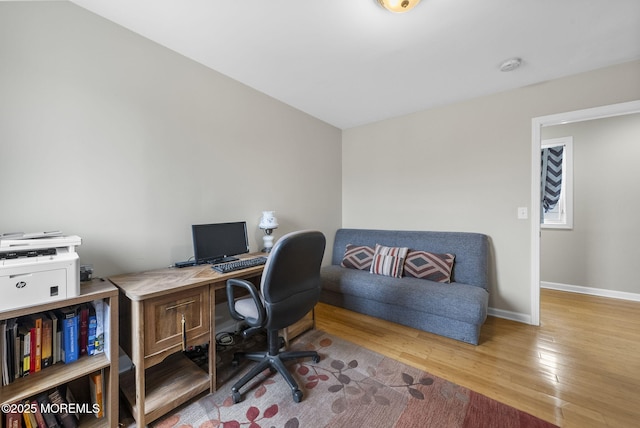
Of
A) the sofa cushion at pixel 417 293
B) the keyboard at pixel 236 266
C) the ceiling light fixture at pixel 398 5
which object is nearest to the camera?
the ceiling light fixture at pixel 398 5

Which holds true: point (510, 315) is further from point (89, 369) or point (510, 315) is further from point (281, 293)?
point (89, 369)

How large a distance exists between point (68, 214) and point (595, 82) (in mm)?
4168

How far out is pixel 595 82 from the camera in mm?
2148

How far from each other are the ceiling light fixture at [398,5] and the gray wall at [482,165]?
1760 mm

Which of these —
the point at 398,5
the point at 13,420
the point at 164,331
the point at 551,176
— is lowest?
the point at 13,420

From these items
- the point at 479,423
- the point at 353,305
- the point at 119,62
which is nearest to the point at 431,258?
the point at 353,305

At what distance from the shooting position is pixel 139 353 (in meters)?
1.28

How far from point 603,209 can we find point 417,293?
2.90m

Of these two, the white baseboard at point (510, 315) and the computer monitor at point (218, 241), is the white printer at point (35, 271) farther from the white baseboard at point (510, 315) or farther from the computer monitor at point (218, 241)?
the white baseboard at point (510, 315)

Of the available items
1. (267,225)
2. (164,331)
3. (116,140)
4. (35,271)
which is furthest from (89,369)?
(267,225)

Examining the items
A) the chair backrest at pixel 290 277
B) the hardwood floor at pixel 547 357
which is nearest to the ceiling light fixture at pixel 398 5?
the chair backrest at pixel 290 277

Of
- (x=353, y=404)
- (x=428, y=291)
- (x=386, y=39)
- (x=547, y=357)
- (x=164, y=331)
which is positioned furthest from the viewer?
(x=428, y=291)

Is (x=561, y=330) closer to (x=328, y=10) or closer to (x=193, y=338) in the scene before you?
(x=193, y=338)

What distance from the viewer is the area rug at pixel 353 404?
1.35 meters
